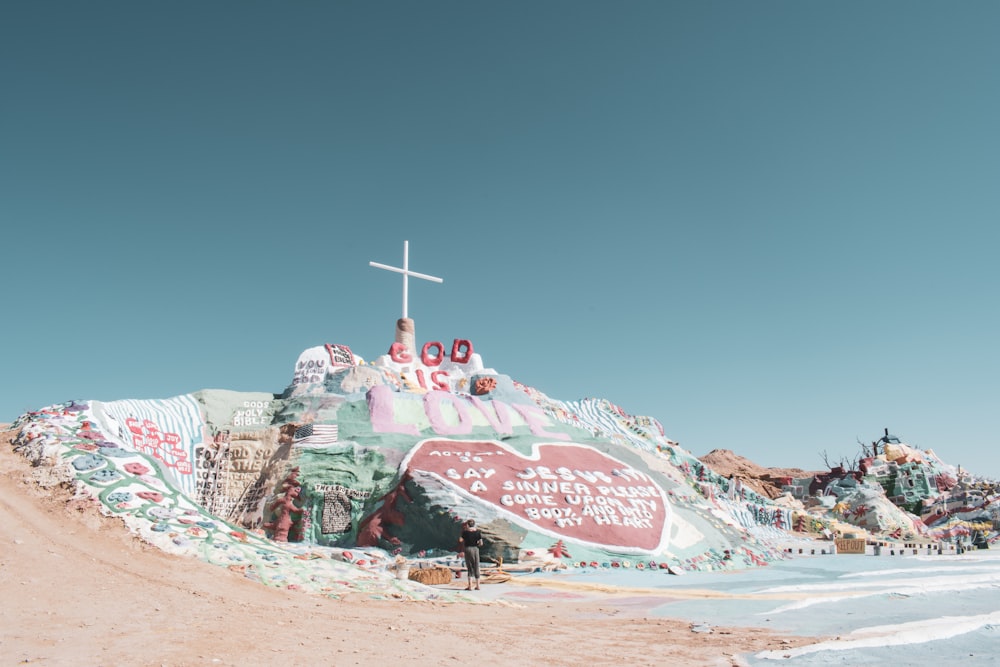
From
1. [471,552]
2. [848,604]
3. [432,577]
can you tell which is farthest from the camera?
[432,577]

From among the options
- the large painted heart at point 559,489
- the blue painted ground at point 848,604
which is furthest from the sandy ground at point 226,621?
the large painted heart at point 559,489

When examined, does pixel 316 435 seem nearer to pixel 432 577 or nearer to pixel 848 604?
pixel 432 577

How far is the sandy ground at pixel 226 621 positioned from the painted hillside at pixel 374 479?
0.71 metres

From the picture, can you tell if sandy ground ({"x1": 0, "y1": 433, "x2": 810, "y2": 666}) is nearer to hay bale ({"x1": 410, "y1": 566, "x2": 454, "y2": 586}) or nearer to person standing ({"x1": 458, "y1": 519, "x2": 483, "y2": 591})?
person standing ({"x1": 458, "y1": 519, "x2": 483, "y2": 591})

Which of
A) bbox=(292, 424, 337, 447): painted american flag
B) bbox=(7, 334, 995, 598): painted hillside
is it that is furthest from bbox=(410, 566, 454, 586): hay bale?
bbox=(292, 424, 337, 447): painted american flag

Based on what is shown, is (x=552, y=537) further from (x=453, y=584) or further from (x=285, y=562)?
(x=285, y=562)

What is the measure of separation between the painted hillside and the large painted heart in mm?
45

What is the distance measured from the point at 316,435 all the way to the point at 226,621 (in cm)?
1113

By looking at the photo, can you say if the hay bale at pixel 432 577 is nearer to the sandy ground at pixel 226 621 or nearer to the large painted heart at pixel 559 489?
the sandy ground at pixel 226 621

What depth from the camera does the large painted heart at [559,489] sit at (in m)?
15.3

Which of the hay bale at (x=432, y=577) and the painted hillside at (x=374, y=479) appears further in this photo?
the hay bale at (x=432, y=577)

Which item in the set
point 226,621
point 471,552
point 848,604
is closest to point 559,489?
point 471,552

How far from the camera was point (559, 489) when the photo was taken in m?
16.4

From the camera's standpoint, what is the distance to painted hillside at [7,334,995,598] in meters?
10.5
